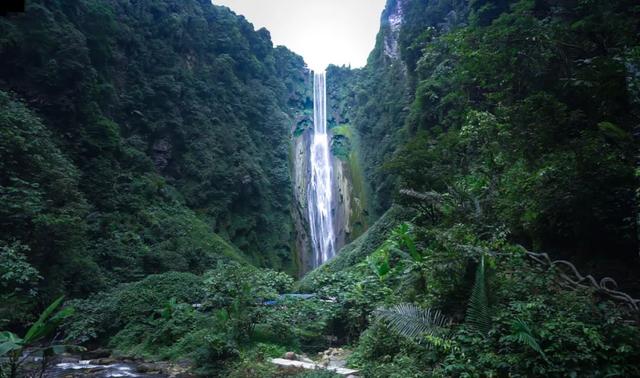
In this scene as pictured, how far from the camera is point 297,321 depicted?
30.5 ft

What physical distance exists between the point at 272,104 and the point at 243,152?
7894 mm

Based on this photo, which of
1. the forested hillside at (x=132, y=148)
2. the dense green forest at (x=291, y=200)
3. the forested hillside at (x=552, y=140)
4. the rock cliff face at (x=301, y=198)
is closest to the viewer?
the dense green forest at (x=291, y=200)

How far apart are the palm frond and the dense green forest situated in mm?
34

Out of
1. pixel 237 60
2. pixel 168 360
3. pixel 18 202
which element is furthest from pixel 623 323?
pixel 237 60

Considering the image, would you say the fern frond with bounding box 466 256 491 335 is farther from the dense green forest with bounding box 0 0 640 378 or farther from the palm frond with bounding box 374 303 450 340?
the palm frond with bounding box 374 303 450 340

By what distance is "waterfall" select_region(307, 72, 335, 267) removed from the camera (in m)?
28.6

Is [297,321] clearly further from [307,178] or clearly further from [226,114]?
[307,178]

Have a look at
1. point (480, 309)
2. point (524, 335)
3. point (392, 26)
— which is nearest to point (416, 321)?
point (480, 309)

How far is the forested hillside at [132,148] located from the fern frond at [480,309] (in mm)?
9971

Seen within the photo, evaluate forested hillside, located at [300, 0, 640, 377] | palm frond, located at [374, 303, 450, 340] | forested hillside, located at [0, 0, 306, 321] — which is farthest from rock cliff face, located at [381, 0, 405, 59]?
palm frond, located at [374, 303, 450, 340]

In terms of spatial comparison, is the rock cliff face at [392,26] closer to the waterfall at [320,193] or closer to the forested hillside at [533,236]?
the waterfall at [320,193]

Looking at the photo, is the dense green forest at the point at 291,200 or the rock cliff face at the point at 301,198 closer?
the dense green forest at the point at 291,200

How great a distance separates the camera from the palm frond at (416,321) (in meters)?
5.48

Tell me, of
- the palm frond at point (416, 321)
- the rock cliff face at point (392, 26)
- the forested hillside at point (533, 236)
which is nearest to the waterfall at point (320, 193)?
the rock cliff face at point (392, 26)
